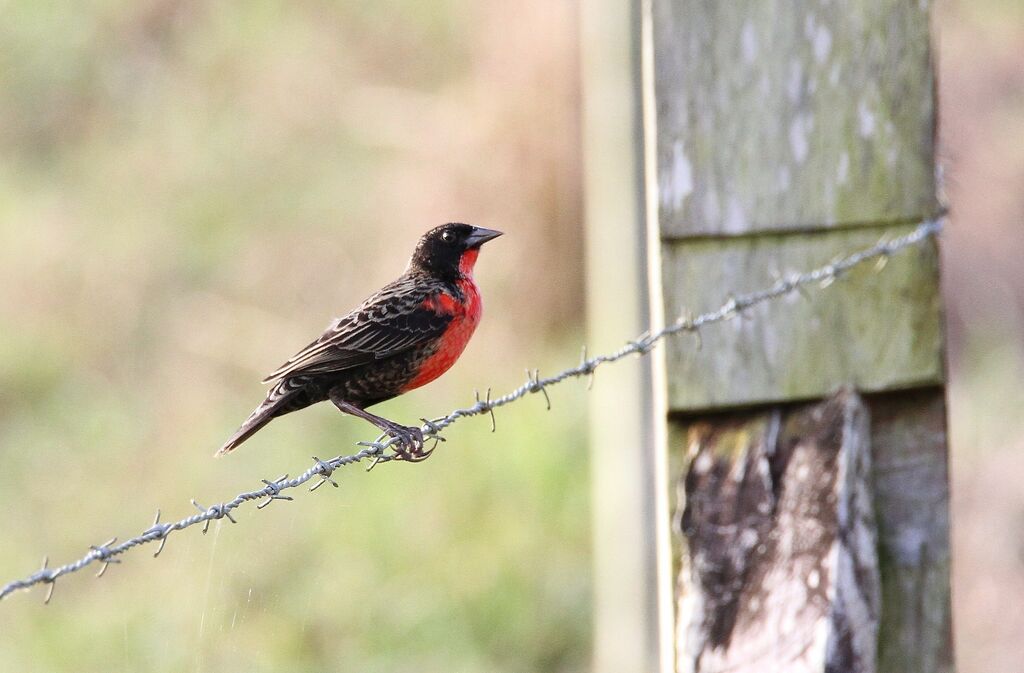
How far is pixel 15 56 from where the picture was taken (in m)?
12.3

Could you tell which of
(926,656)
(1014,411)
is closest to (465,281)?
(926,656)

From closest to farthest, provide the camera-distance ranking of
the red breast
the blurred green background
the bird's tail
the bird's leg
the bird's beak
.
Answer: the bird's tail
the red breast
the bird's leg
the bird's beak
the blurred green background

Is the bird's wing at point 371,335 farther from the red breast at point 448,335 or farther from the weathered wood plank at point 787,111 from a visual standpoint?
the weathered wood plank at point 787,111

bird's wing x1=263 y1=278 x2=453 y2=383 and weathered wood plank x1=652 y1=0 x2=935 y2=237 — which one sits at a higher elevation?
weathered wood plank x1=652 y1=0 x2=935 y2=237

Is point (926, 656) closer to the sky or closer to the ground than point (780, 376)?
closer to the ground

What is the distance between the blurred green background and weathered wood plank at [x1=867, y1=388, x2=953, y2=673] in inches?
80.0

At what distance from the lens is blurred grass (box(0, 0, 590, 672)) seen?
6.44 m

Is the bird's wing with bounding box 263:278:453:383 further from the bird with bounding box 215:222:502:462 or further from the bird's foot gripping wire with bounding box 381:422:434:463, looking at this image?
the bird's foot gripping wire with bounding box 381:422:434:463

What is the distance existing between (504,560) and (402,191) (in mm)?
3115

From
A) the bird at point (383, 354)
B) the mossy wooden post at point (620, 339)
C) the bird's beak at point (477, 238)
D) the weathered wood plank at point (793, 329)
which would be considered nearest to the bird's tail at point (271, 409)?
the bird at point (383, 354)

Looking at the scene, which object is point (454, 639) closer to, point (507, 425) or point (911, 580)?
point (507, 425)

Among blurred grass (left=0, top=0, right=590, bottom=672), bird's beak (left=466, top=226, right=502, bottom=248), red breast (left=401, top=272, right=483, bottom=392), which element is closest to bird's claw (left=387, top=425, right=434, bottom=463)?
red breast (left=401, top=272, right=483, bottom=392)

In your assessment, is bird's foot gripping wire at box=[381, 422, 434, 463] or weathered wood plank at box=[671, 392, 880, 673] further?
bird's foot gripping wire at box=[381, 422, 434, 463]

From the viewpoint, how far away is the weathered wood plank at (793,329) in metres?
2.88
